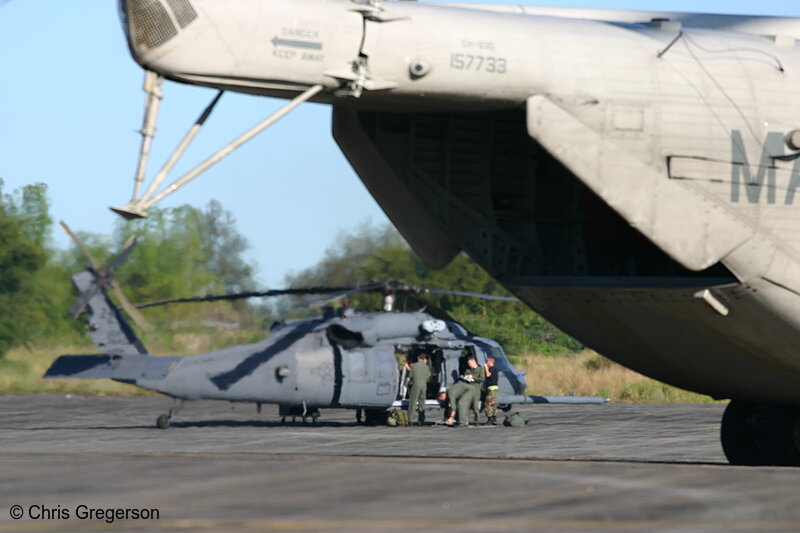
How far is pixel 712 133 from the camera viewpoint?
12484 millimetres

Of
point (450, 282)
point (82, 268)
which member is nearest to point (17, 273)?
point (82, 268)

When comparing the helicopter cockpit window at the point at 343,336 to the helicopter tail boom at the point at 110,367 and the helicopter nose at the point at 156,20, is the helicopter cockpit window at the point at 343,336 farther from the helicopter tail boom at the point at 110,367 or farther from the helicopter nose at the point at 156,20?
the helicopter nose at the point at 156,20

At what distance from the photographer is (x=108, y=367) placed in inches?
1077

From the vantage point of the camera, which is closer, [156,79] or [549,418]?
[156,79]

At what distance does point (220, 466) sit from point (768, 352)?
594 centimetres

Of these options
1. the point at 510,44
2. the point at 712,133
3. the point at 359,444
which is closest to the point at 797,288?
the point at 712,133

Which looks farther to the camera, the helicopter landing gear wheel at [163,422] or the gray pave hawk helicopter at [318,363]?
the helicopter landing gear wheel at [163,422]

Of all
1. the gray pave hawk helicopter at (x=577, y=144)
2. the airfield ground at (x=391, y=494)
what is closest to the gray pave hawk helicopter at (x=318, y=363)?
the gray pave hawk helicopter at (x=577, y=144)

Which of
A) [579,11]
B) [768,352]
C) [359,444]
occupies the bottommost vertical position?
[359,444]

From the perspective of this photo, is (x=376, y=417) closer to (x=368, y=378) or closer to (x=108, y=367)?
(x=368, y=378)

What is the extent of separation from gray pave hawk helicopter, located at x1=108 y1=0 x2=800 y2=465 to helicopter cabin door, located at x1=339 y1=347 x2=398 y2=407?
12201 millimetres

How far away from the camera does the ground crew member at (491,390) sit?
26.8 metres

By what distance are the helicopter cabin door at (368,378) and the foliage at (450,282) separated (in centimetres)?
1615

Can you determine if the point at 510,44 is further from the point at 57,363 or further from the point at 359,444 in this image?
the point at 57,363
